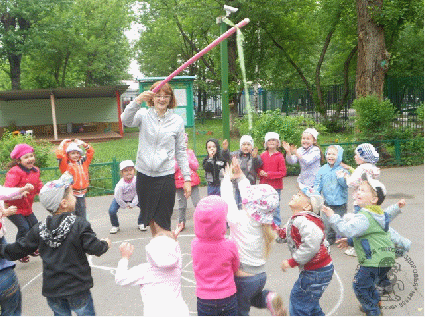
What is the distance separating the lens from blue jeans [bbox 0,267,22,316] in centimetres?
346

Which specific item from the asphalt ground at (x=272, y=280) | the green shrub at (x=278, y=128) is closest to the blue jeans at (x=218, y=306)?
the asphalt ground at (x=272, y=280)

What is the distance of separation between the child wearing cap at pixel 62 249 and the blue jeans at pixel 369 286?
2167 mm

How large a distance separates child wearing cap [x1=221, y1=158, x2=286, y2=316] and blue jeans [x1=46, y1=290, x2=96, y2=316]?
1121mm

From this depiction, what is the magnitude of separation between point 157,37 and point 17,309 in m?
32.3

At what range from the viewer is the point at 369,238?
12.6 feet

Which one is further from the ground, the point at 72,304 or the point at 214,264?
the point at 214,264

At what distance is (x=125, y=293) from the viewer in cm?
479

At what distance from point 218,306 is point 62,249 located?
117 centimetres

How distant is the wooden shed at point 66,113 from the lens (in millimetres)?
27656

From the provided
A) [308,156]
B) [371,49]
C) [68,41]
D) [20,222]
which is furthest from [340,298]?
[68,41]

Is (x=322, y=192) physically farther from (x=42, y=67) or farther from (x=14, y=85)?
(x=42, y=67)

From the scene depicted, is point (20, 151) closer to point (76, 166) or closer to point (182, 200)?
point (76, 166)
